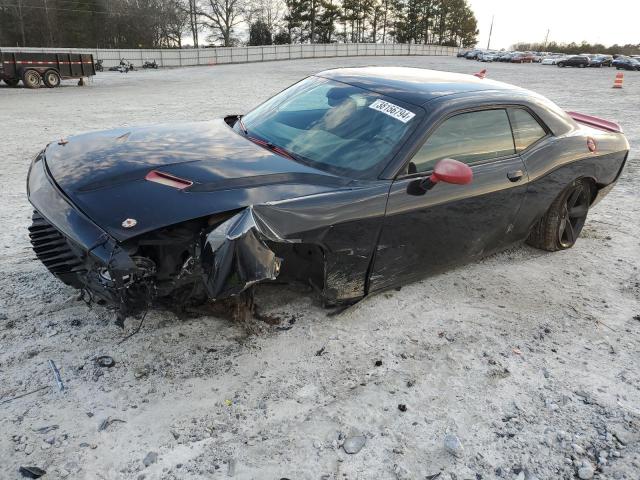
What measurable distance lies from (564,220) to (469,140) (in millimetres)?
1586

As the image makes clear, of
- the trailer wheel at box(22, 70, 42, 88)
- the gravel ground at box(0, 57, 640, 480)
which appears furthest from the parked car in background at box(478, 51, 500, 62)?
the gravel ground at box(0, 57, 640, 480)

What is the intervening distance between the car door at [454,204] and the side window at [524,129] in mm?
70

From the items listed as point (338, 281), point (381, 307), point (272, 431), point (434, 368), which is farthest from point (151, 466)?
point (381, 307)

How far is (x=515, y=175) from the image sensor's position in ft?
12.0

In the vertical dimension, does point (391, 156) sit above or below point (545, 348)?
above

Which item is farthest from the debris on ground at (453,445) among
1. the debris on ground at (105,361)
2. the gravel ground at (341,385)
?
the debris on ground at (105,361)

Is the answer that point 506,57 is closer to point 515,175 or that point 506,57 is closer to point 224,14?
point 224,14

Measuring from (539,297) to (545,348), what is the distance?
719 millimetres

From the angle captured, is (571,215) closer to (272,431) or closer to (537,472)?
(537,472)

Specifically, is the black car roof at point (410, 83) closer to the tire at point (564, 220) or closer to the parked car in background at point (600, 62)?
the tire at point (564, 220)

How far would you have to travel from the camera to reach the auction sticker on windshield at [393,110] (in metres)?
3.24

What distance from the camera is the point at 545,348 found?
3156 mm

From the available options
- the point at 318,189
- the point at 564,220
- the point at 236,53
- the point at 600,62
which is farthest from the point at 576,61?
the point at 318,189

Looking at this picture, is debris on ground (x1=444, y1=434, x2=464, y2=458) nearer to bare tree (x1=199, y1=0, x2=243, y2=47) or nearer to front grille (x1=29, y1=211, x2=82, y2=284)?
front grille (x1=29, y1=211, x2=82, y2=284)
